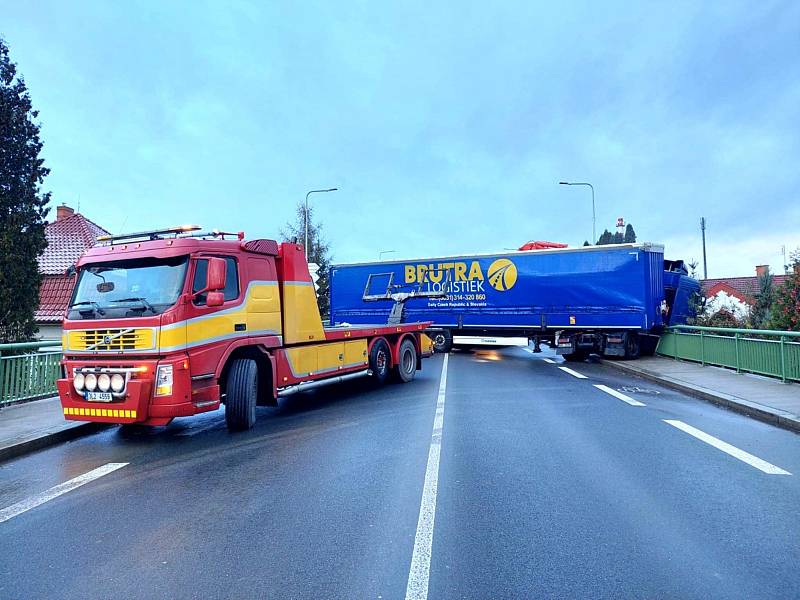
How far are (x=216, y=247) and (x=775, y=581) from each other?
7049mm

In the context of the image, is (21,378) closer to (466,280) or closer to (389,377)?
(389,377)

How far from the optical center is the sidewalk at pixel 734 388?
812 centimetres

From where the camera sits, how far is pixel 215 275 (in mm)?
7109

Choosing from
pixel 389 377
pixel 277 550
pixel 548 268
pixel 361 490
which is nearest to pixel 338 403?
pixel 389 377

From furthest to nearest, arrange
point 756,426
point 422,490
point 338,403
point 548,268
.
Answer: point 548,268 < point 338,403 < point 756,426 < point 422,490

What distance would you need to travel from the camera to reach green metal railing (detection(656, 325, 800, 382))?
10430 mm

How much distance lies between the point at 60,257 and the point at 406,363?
1727 cm

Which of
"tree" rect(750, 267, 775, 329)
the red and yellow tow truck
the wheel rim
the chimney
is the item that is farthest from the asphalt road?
the chimney

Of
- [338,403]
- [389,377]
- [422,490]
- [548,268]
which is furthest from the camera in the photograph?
[548,268]

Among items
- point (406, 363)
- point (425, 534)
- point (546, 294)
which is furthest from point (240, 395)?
point (546, 294)

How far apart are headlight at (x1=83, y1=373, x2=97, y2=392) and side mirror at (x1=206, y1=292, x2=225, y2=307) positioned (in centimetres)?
166

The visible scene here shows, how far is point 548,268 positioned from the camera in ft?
60.7

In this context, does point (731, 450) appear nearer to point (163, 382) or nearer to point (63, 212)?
point (163, 382)

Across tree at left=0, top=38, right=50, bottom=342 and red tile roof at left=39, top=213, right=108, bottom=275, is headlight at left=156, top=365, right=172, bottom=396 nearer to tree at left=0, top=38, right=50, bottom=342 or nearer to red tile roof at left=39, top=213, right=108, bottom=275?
tree at left=0, top=38, right=50, bottom=342
